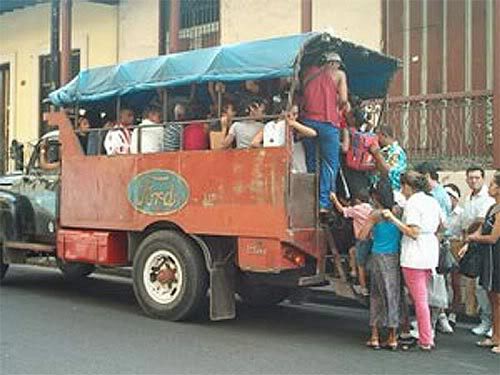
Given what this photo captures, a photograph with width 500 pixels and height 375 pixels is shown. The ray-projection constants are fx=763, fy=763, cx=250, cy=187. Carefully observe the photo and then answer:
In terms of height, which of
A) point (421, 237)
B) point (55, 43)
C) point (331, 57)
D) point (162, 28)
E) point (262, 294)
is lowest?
point (262, 294)

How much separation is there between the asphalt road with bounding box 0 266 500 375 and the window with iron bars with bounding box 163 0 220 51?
8296 mm

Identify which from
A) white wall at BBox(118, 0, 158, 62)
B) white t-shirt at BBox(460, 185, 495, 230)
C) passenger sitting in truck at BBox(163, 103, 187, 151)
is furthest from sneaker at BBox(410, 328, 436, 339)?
white wall at BBox(118, 0, 158, 62)

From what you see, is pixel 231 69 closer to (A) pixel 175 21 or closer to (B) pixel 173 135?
(B) pixel 173 135

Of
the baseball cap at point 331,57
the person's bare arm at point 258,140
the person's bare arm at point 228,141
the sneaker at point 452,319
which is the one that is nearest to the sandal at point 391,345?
the sneaker at point 452,319

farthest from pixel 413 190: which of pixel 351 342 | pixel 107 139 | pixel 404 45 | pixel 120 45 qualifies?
pixel 120 45

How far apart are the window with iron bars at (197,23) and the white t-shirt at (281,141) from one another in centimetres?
911

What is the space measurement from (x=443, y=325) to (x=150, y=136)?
387 centimetres

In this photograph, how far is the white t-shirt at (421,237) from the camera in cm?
706

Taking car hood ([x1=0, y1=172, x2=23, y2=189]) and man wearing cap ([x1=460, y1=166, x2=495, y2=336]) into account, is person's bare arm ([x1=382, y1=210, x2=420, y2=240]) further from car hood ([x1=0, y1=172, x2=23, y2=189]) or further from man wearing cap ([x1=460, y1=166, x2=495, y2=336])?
car hood ([x1=0, y1=172, x2=23, y2=189])

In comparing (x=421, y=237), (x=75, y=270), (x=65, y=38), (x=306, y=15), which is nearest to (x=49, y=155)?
(x=75, y=270)

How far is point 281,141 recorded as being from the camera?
7.44 metres

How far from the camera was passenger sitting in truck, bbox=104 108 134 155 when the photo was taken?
29.5 ft

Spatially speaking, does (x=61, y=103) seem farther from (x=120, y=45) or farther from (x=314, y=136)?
(x=120, y=45)

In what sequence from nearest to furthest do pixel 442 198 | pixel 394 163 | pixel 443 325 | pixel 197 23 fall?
pixel 443 325 < pixel 394 163 < pixel 442 198 < pixel 197 23
